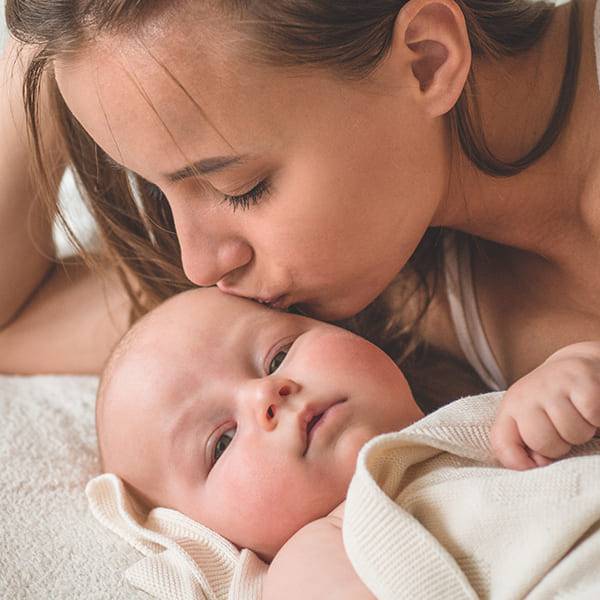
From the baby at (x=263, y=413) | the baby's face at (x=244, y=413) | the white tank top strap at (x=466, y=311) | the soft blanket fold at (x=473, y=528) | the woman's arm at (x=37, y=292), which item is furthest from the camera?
the woman's arm at (x=37, y=292)

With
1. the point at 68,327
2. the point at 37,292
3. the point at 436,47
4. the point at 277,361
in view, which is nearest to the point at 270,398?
the point at 277,361

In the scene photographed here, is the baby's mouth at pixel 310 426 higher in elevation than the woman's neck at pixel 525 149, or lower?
lower

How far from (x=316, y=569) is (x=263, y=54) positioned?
0.57 m

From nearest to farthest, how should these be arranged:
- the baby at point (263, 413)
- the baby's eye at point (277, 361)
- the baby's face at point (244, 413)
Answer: the baby at point (263, 413), the baby's face at point (244, 413), the baby's eye at point (277, 361)

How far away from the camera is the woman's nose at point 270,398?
3.24 ft

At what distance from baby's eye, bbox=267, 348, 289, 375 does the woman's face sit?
80 mm

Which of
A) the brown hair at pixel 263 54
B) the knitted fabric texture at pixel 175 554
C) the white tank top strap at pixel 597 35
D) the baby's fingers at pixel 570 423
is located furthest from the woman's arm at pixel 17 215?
the baby's fingers at pixel 570 423

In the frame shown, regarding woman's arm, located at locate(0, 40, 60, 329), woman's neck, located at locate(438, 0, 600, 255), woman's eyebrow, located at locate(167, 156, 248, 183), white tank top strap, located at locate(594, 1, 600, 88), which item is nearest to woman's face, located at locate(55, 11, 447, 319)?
woman's eyebrow, located at locate(167, 156, 248, 183)

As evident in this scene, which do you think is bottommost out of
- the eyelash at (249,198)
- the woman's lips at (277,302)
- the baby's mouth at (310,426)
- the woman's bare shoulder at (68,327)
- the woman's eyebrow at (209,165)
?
the woman's bare shoulder at (68,327)

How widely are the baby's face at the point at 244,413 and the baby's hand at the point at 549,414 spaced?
18 cm

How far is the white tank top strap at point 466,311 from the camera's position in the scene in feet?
4.68

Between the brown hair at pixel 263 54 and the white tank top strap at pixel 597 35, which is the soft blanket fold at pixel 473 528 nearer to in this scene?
the brown hair at pixel 263 54


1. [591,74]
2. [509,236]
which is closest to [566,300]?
[509,236]

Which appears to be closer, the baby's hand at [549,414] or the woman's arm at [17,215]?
the baby's hand at [549,414]
